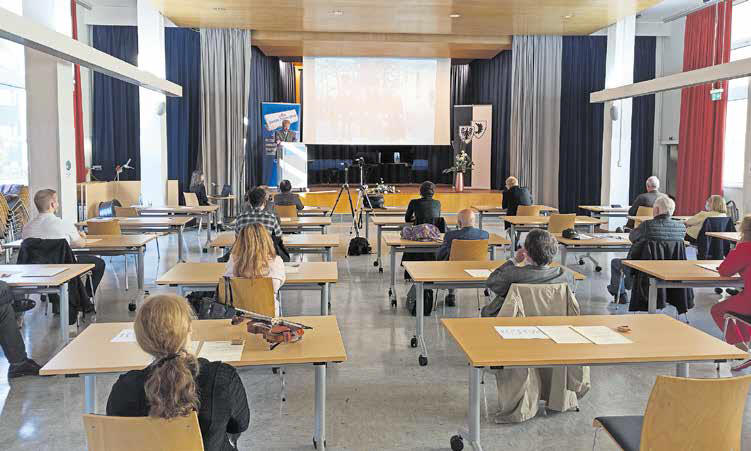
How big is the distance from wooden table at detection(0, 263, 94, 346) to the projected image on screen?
10.5 metres

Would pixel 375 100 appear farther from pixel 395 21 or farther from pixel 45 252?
pixel 45 252

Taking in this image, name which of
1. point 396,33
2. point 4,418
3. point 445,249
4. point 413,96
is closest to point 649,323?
point 445,249

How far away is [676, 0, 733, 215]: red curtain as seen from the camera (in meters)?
12.0

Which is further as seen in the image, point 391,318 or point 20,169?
point 20,169

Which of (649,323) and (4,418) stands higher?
(649,323)

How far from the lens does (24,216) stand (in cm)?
1009

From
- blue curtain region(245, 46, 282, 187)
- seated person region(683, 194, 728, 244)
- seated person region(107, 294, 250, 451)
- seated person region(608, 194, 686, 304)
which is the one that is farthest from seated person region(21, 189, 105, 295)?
blue curtain region(245, 46, 282, 187)

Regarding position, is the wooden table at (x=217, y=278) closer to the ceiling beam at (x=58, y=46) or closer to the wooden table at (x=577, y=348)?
the wooden table at (x=577, y=348)

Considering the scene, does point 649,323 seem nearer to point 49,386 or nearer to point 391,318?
point 391,318

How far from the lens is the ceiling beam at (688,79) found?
23.9ft

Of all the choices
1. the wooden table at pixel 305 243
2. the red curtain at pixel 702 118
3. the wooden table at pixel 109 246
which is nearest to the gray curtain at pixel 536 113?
the red curtain at pixel 702 118

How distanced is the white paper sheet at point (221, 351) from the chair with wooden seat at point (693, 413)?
5.09 ft

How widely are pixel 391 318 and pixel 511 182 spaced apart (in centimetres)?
437

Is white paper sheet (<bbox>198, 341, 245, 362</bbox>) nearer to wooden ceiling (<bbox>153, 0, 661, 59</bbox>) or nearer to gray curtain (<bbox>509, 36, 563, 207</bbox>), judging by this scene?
wooden ceiling (<bbox>153, 0, 661, 59</bbox>)
